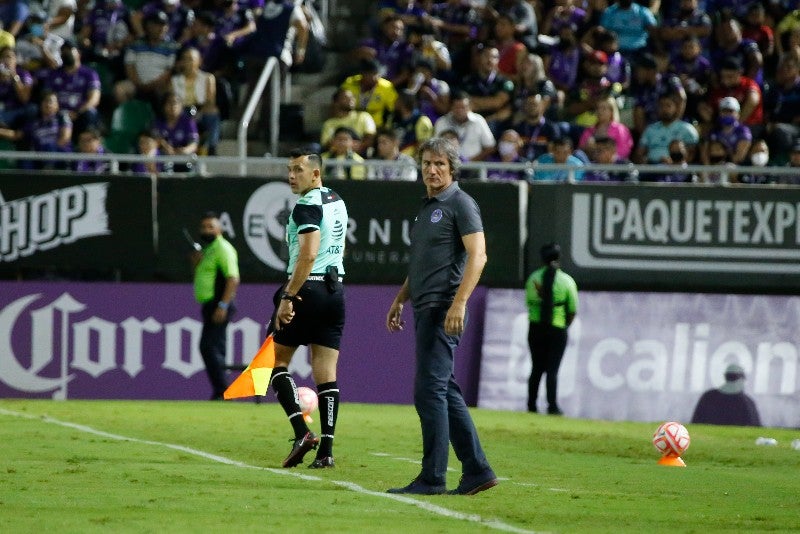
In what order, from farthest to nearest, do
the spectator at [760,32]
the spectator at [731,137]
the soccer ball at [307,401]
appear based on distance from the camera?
the spectator at [760,32] < the spectator at [731,137] < the soccer ball at [307,401]

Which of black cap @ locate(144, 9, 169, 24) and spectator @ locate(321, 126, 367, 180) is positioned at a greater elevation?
black cap @ locate(144, 9, 169, 24)

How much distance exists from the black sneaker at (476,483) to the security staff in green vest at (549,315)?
9.46 m

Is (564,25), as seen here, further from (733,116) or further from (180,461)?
(180,461)

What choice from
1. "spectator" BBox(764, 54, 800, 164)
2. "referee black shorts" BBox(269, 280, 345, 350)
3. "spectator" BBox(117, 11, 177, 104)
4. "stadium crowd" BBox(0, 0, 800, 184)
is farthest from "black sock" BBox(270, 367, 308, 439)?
"spectator" BBox(764, 54, 800, 164)

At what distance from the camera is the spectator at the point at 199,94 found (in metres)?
21.0

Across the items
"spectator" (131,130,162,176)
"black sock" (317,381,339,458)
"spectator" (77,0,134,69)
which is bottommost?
"black sock" (317,381,339,458)

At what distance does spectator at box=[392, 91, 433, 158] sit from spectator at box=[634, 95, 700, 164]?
2.92 meters

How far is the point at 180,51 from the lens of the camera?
21.7m

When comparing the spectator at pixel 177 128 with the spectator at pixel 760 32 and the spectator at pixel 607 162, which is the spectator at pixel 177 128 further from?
the spectator at pixel 760 32

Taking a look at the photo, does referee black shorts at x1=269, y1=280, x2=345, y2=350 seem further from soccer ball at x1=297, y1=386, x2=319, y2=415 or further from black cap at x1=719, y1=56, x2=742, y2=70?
black cap at x1=719, y1=56, x2=742, y2=70

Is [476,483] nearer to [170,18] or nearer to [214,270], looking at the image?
[214,270]

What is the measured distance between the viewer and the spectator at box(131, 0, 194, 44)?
2273cm

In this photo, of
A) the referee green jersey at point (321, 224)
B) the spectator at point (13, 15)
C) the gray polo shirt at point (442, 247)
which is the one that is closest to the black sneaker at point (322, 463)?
the referee green jersey at point (321, 224)

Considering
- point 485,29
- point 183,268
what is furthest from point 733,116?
point 183,268
